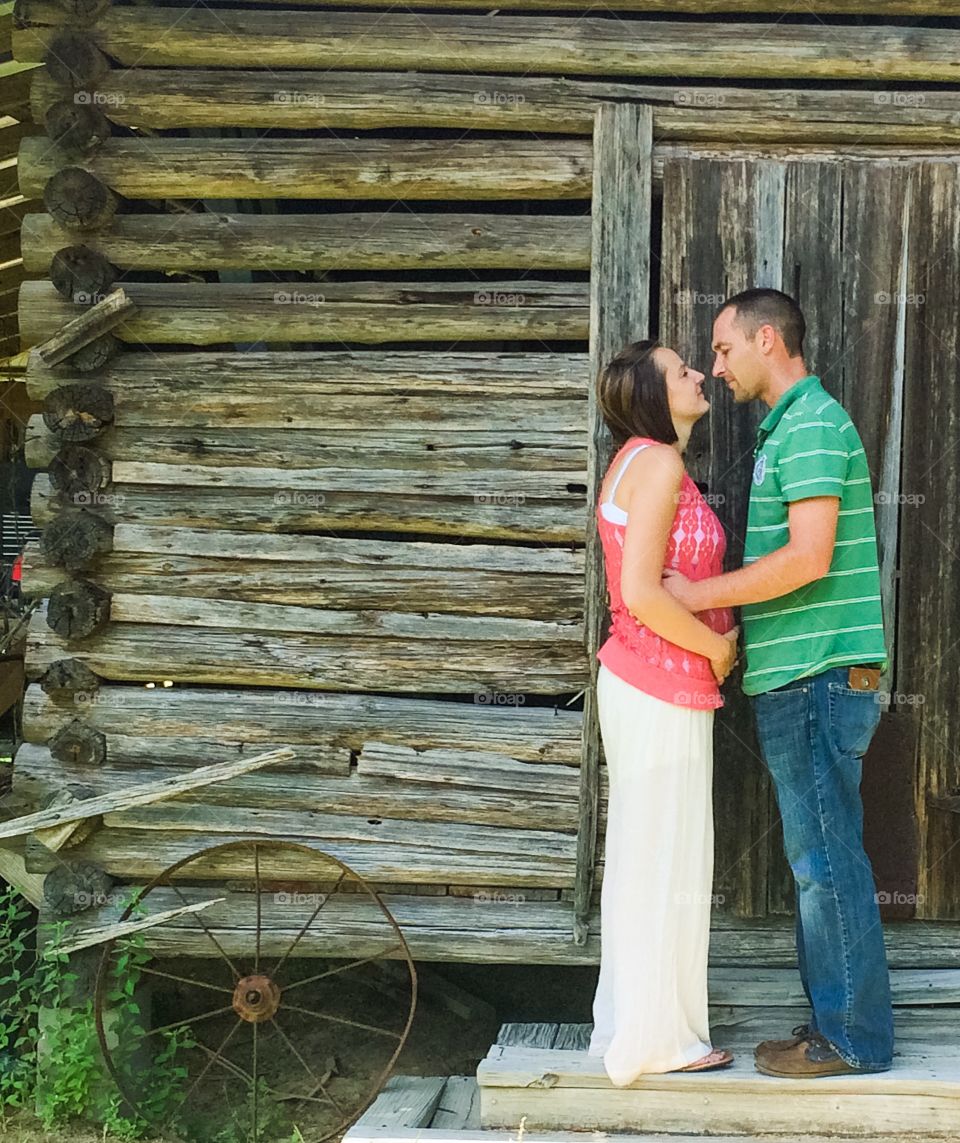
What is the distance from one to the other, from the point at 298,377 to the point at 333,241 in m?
0.53

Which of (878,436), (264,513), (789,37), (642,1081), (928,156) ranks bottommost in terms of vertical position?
(642,1081)

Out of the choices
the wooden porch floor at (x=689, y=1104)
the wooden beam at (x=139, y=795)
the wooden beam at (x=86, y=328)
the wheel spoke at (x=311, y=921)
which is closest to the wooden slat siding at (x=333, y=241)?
the wooden beam at (x=86, y=328)

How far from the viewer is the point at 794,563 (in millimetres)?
3166

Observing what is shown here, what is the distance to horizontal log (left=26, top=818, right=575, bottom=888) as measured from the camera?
4238mm

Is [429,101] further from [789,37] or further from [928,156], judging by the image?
[928,156]

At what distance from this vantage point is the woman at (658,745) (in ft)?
→ 10.8

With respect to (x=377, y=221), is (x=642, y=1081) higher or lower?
lower

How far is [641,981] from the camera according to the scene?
3301 mm

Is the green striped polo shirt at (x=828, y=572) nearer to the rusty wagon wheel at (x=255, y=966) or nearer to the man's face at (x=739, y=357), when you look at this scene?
the man's face at (x=739, y=357)

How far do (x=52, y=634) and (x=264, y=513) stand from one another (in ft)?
3.14

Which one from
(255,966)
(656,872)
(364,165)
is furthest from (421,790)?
(364,165)

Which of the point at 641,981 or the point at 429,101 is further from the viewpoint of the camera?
the point at 429,101

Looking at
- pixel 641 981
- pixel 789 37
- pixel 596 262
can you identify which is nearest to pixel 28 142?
pixel 596 262

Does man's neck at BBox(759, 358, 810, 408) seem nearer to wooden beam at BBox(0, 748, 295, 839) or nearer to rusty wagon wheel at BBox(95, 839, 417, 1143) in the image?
wooden beam at BBox(0, 748, 295, 839)
